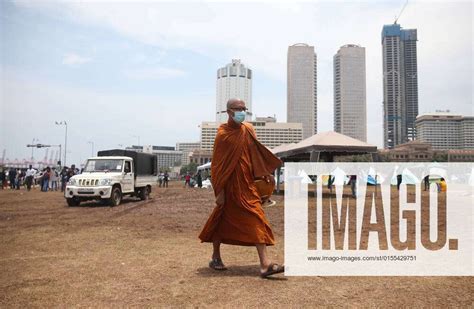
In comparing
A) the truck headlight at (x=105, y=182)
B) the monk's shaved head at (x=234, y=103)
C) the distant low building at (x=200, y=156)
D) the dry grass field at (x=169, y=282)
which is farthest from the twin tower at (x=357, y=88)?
the monk's shaved head at (x=234, y=103)

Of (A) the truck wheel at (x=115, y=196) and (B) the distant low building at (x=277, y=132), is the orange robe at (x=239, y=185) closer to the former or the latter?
(A) the truck wheel at (x=115, y=196)

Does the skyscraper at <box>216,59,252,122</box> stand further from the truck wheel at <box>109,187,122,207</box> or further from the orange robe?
the orange robe

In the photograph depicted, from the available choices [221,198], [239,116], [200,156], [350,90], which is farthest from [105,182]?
[350,90]

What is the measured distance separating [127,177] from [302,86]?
130 m

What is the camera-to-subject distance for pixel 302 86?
139625 millimetres

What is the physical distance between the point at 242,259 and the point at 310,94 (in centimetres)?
14070

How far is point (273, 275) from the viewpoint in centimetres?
432

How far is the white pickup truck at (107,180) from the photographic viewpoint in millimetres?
13977

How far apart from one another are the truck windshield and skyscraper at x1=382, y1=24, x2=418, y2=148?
13097cm

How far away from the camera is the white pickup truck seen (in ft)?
45.9

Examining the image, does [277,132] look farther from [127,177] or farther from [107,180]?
[107,180]

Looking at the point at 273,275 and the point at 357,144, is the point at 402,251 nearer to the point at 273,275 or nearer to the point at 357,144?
the point at 273,275

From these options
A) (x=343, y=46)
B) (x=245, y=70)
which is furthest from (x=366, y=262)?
(x=245, y=70)

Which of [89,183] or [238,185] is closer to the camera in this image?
[238,185]
